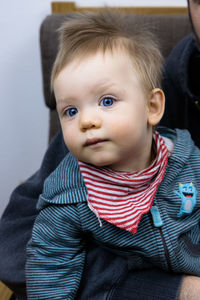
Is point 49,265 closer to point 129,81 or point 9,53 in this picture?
point 129,81

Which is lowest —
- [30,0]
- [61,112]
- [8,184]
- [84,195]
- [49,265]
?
[8,184]

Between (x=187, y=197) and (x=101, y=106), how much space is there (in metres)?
0.32

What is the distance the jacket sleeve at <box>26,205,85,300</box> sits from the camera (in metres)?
0.73

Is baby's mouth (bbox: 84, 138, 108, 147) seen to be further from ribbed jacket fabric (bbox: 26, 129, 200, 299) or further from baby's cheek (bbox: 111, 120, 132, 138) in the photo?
ribbed jacket fabric (bbox: 26, 129, 200, 299)

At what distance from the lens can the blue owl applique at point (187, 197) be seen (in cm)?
77

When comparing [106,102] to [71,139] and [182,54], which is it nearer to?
[71,139]

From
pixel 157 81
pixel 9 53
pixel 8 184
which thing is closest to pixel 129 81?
pixel 157 81

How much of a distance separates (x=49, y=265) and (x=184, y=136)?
48 cm

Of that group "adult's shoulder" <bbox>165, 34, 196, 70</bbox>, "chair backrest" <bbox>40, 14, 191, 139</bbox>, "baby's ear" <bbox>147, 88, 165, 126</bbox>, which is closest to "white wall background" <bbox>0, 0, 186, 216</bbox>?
"chair backrest" <bbox>40, 14, 191, 139</bbox>

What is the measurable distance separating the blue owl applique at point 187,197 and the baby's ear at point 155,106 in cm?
18

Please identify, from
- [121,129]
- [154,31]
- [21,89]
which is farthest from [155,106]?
[21,89]

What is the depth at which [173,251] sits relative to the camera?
0.74 metres

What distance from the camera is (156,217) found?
75 centimetres

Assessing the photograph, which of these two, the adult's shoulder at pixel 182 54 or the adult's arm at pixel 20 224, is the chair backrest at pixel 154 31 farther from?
the adult's arm at pixel 20 224
